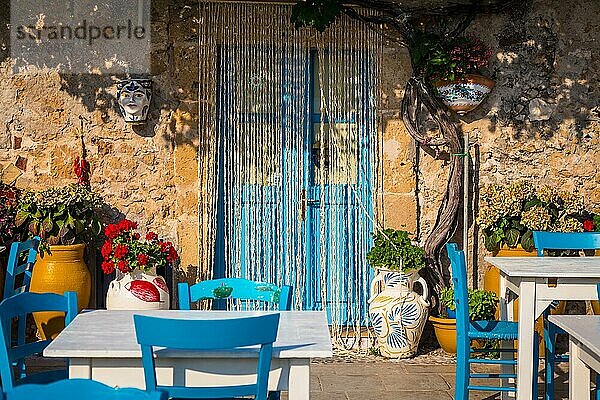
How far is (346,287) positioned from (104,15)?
8.43 ft

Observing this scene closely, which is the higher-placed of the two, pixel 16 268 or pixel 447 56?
pixel 447 56

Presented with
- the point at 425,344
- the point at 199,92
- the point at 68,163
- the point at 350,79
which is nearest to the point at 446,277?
the point at 425,344

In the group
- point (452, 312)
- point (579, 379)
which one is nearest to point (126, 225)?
point (452, 312)

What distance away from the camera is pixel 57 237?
6.33 metres

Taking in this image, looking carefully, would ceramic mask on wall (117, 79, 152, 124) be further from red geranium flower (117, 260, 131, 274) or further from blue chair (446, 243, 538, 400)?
blue chair (446, 243, 538, 400)

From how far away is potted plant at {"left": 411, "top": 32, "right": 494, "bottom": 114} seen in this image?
6.60 m

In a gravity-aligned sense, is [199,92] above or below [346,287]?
above

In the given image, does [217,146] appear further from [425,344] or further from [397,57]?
[425,344]

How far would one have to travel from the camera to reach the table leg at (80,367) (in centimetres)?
314

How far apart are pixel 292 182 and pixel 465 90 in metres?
1.36

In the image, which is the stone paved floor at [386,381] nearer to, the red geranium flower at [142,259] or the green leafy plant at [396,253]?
the green leafy plant at [396,253]

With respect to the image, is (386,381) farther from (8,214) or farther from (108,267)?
(8,214)

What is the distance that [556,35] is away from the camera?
22.5ft

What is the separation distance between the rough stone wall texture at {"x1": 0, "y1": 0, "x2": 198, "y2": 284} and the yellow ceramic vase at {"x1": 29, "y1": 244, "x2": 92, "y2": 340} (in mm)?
533
